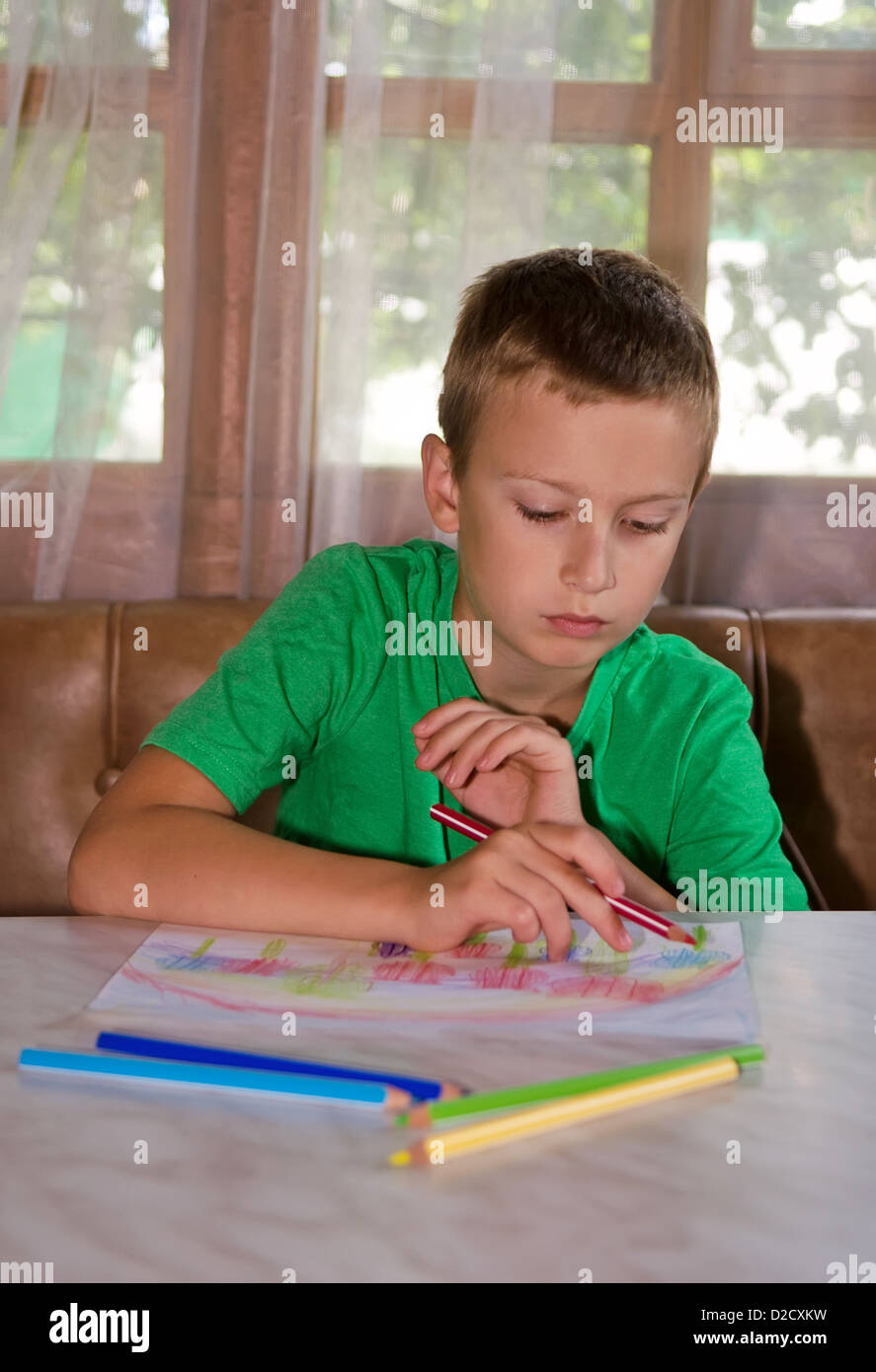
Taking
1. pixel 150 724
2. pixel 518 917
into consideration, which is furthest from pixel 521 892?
pixel 150 724

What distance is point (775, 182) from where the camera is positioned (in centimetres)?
191

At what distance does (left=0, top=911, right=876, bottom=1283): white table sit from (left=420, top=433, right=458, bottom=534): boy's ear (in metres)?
0.63

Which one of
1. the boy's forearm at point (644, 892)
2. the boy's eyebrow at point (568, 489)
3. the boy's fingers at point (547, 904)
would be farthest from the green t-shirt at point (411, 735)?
the boy's fingers at point (547, 904)

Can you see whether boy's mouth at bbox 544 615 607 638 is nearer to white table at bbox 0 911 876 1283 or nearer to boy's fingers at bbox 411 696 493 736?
boy's fingers at bbox 411 696 493 736

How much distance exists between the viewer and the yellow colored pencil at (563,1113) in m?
0.51

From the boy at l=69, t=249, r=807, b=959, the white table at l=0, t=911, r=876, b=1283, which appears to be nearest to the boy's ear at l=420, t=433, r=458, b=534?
the boy at l=69, t=249, r=807, b=959

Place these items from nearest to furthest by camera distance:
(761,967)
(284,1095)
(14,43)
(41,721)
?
1. (284,1095)
2. (761,967)
3. (41,721)
4. (14,43)

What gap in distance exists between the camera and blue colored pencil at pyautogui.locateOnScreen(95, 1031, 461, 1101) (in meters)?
0.57

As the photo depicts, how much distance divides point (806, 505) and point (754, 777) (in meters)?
0.88

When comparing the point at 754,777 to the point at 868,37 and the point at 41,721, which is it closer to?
the point at 41,721

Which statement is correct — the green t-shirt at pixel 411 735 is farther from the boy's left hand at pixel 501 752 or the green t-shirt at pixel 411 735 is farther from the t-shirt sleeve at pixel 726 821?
the boy's left hand at pixel 501 752

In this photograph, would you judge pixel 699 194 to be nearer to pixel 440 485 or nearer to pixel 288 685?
pixel 440 485

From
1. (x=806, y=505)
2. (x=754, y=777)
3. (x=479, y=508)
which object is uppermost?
(x=806, y=505)
